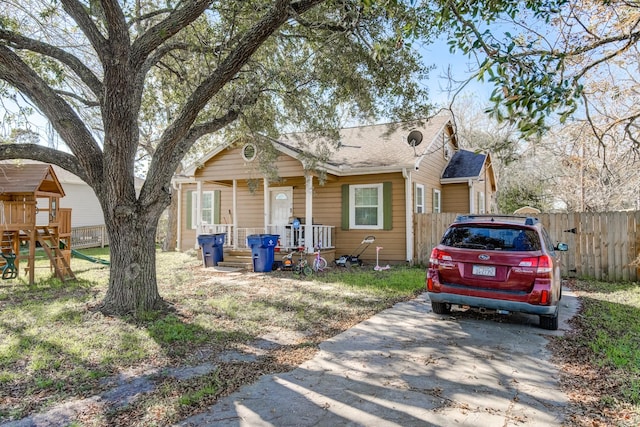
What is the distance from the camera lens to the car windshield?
5.24 meters

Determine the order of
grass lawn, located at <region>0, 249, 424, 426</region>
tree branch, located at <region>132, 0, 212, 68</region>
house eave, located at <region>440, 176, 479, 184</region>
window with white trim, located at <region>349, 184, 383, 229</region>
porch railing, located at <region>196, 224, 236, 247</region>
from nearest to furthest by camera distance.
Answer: grass lawn, located at <region>0, 249, 424, 426</region> → tree branch, located at <region>132, 0, 212, 68</region> → window with white trim, located at <region>349, 184, 383, 229</region> → porch railing, located at <region>196, 224, 236, 247</region> → house eave, located at <region>440, 176, 479, 184</region>

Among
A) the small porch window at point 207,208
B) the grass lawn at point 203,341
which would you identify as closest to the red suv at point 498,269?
the grass lawn at point 203,341

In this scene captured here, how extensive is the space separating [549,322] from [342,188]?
28.0 feet

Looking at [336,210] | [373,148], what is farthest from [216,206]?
[373,148]

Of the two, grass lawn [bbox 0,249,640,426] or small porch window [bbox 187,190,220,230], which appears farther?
small porch window [bbox 187,190,220,230]

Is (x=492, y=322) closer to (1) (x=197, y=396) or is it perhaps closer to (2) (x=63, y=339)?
(1) (x=197, y=396)

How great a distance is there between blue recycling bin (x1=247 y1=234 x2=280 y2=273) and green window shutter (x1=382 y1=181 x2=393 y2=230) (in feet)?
12.4

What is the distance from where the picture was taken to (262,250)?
1119cm

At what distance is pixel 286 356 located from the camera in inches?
175

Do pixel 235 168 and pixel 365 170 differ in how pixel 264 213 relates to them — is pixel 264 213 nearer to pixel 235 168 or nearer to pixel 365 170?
pixel 235 168

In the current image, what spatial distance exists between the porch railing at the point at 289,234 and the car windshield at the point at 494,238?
6461 millimetres

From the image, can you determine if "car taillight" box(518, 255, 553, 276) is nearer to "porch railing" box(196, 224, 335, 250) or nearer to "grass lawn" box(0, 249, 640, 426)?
"grass lawn" box(0, 249, 640, 426)

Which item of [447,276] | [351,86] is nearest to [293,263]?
[351,86]

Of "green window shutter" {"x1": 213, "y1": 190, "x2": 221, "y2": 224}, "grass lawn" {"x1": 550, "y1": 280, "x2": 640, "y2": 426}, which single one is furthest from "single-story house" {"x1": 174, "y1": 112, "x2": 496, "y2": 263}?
"grass lawn" {"x1": 550, "y1": 280, "x2": 640, "y2": 426}
